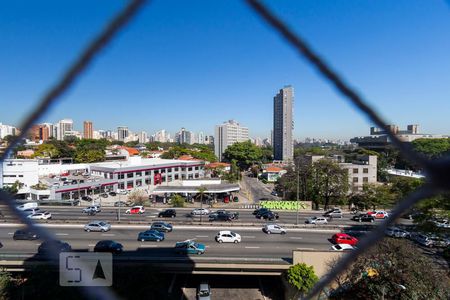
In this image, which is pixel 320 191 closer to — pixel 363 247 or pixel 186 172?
pixel 186 172

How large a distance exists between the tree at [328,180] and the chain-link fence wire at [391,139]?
1393 centimetres

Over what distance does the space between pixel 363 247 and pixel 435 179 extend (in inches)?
4.7

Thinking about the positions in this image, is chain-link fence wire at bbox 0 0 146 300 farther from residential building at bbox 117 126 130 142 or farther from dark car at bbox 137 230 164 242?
residential building at bbox 117 126 130 142

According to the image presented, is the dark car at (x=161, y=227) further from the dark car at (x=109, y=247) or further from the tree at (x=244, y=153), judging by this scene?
the tree at (x=244, y=153)

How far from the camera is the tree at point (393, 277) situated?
4.62m

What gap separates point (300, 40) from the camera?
1.23ft

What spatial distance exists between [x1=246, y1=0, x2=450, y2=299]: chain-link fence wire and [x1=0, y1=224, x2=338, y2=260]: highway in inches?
260

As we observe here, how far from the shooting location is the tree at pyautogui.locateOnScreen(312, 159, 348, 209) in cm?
1361

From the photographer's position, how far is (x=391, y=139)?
1.30ft

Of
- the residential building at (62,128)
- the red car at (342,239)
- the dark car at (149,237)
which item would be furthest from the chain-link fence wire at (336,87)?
the residential building at (62,128)

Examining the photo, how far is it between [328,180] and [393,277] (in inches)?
364

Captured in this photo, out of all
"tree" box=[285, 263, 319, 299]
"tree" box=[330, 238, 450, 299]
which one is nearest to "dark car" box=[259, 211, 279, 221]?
"tree" box=[285, 263, 319, 299]

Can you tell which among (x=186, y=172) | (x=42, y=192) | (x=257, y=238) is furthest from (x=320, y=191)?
(x=42, y=192)

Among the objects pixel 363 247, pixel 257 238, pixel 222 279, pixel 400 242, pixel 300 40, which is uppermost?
pixel 300 40
